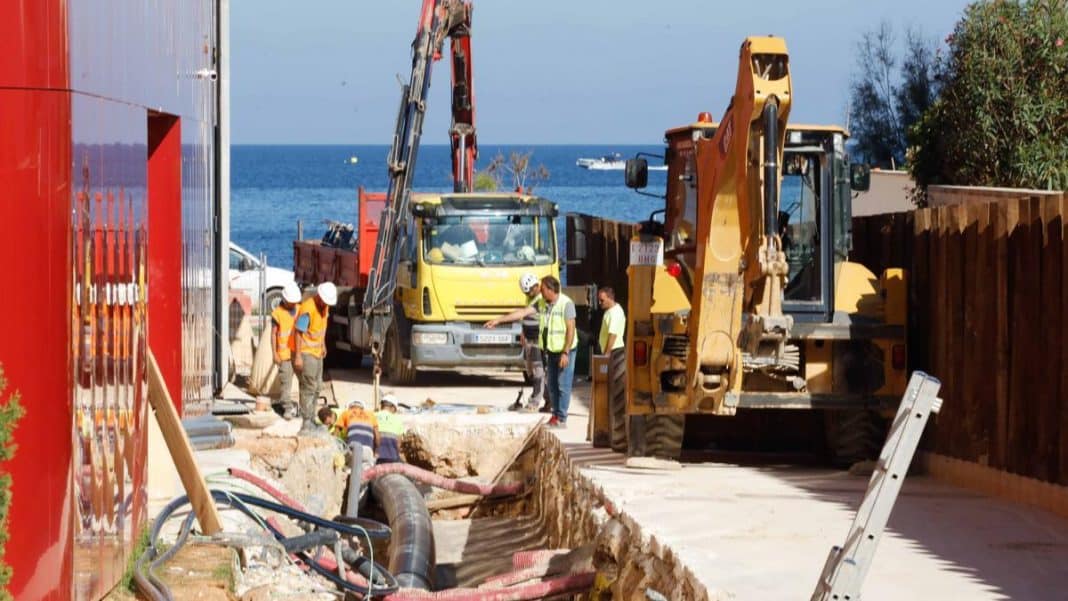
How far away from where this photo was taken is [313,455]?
59.4 ft

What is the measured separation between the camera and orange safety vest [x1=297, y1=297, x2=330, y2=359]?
19.9 metres

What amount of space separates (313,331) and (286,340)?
0.58m

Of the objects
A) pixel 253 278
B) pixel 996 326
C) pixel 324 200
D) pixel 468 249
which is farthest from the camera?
pixel 324 200

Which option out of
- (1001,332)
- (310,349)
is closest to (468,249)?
(310,349)

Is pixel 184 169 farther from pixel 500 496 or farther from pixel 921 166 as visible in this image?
pixel 921 166

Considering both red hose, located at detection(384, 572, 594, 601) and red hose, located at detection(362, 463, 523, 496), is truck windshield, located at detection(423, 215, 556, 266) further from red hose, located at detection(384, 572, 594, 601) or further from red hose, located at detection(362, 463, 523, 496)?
red hose, located at detection(384, 572, 594, 601)

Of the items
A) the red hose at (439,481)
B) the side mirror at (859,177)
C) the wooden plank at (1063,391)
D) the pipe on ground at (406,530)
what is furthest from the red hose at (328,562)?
the side mirror at (859,177)

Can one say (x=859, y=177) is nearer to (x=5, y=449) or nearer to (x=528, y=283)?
(x=528, y=283)

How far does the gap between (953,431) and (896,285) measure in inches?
57.3

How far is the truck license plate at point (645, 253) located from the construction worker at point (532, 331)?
14.3 feet

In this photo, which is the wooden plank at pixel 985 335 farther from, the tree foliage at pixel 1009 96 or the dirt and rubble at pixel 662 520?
the tree foliage at pixel 1009 96

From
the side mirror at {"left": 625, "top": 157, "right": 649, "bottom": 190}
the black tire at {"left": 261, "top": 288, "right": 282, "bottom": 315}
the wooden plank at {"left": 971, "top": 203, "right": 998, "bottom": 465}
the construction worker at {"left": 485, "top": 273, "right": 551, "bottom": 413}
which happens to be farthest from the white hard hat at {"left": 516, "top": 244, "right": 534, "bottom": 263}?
the wooden plank at {"left": 971, "top": 203, "right": 998, "bottom": 465}

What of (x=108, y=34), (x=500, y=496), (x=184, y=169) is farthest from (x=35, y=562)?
(x=500, y=496)

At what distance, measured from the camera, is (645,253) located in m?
15.8
